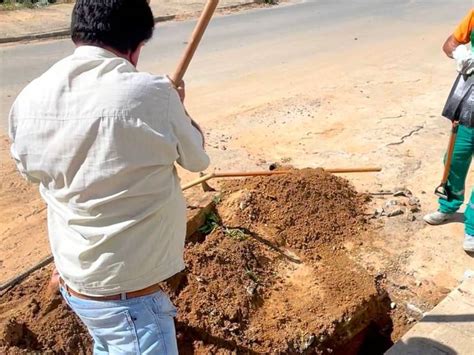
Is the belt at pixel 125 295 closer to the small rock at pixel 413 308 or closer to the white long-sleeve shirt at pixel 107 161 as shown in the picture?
the white long-sleeve shirt at pixel 107 161

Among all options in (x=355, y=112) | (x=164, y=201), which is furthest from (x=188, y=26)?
(x=164, y=201)

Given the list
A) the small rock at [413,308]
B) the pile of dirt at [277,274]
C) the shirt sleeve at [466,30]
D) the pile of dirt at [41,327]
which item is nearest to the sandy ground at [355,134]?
the small rock at [413,308]

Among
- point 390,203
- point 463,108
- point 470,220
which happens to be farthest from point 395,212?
point 463,108

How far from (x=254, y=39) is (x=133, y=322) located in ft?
32.5

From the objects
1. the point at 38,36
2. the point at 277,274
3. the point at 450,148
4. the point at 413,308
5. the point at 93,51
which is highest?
the point at 93,51

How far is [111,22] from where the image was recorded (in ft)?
6.01

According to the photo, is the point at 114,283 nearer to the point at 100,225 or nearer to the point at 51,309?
the point at 100,225

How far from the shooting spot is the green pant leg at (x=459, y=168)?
4168mm

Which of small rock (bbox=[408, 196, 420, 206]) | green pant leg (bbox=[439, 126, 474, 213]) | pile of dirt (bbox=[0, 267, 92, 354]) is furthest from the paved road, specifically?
green pant leg (bbox=[439, 126, 474, 213])

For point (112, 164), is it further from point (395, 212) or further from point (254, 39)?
point (254, 39)

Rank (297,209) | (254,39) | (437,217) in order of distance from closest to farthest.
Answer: (297,209) → (437,217) → (254,39)

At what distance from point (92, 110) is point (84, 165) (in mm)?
187

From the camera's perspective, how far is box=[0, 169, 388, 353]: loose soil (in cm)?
318

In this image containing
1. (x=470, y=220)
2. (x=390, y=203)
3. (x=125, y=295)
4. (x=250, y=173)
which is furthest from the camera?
(x=390, y=203)
